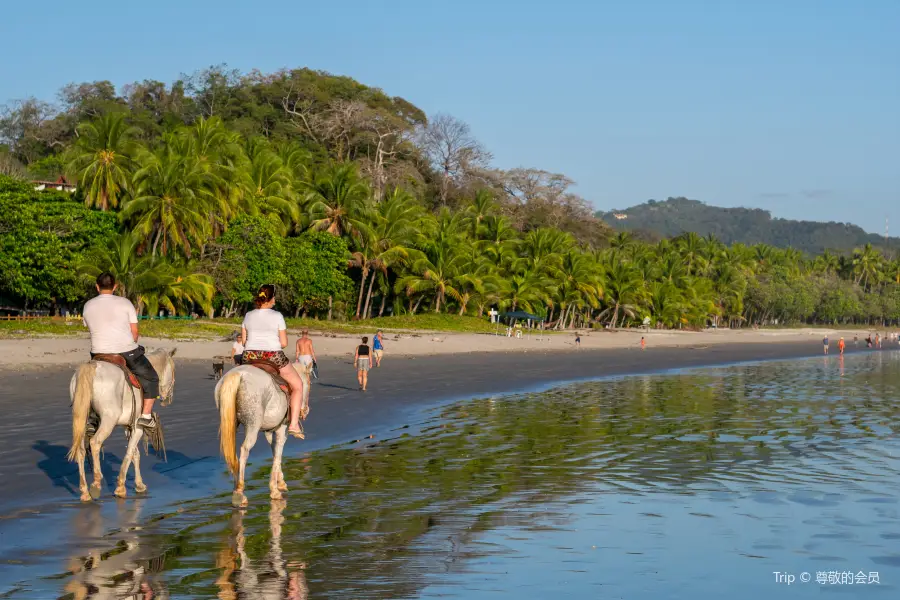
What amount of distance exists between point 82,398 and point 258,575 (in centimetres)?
343

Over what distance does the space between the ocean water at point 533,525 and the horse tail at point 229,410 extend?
0.64 metres

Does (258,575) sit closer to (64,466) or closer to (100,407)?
(100,407)

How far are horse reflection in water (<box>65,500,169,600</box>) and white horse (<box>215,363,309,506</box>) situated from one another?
1295 mm

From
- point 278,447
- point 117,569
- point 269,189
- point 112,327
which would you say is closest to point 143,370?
point 112,327

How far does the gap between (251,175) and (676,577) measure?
61006 millimetres

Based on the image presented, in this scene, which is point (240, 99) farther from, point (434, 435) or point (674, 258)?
point (434, 435)

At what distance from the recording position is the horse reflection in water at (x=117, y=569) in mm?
6801

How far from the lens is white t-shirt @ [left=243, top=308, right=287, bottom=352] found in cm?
1043

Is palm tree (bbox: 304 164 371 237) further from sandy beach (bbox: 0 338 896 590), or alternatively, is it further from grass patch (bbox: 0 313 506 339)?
sandy beach (bbox: 0 338 896 590)

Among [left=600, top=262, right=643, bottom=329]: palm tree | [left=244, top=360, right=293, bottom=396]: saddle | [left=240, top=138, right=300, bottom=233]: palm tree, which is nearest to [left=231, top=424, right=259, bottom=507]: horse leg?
[left=244, top=360, right=293, bottom=396]: saddle

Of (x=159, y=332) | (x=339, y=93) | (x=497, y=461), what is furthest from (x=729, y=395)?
(x=339, y=93)

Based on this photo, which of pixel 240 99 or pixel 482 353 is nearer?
pixel 482 353

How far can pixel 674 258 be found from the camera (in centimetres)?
11688

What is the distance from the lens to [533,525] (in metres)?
9.50
